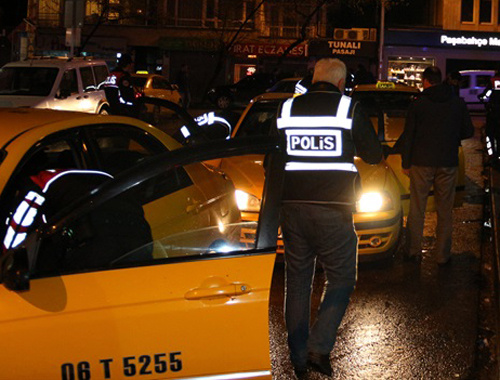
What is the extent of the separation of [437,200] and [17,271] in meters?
4.95

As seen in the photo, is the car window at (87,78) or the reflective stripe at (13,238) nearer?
the reflective stripe at (13,238)

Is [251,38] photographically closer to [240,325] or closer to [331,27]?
[331,27]

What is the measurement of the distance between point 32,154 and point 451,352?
2.97 meters

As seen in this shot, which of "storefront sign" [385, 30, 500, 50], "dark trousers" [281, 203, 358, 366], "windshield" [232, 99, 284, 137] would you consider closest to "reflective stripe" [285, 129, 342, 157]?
"dark trousers" [281, 203, 358, 366]

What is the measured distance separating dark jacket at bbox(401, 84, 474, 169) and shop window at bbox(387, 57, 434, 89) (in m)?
36.2

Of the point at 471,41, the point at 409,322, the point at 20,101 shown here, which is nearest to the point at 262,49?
the point at 471,41

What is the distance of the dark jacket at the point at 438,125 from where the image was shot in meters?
6.85

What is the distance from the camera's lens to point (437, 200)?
7148 mm

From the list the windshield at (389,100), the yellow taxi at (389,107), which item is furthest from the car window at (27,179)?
the windshield at (389,100)

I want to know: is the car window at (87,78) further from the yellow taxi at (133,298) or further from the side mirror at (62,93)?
the yellow taxi at (133,298)

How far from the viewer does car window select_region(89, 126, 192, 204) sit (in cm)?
437

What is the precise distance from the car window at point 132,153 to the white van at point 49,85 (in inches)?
415

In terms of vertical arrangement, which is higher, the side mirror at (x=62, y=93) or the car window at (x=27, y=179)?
the side mirror at (x=62, y=93)

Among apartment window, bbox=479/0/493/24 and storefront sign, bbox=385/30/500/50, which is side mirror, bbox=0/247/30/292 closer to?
storefront sign, bbox=385/30/500/50
